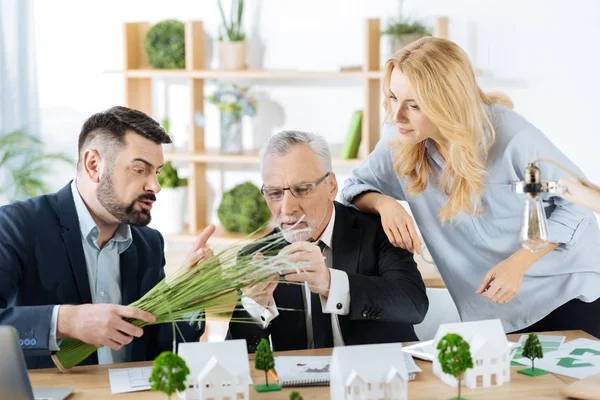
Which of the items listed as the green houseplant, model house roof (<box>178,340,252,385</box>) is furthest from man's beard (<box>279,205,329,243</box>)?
the green houseplant

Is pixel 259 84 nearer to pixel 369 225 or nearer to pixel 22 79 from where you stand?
pixel 22 79

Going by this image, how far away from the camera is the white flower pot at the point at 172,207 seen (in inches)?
195

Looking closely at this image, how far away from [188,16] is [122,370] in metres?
3.19

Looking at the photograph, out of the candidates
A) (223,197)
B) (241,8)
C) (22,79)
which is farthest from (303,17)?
(22,79)

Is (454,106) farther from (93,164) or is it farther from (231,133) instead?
(231,133)

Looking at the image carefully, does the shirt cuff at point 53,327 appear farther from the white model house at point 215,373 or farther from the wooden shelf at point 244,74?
the wooden shelf at point 244,74

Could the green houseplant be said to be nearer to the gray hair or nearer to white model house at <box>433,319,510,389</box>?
the gray hair

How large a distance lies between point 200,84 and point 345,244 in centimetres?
248

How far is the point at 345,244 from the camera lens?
8.92 ft

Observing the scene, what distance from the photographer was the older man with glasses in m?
2.52

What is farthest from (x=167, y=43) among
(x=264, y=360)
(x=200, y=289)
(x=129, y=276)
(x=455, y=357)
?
(x=455, y=357)

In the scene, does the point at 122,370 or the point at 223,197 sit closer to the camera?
the point at 122,370

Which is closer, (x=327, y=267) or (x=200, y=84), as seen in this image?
(x=327, y=267)

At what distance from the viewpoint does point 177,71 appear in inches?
191
